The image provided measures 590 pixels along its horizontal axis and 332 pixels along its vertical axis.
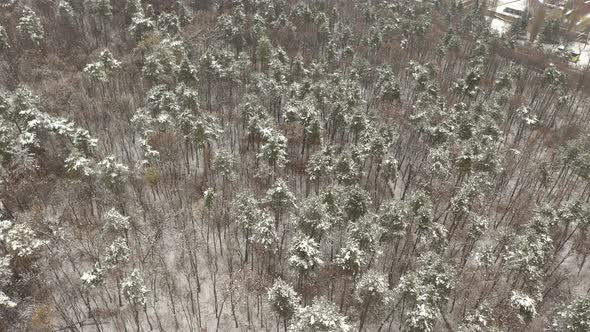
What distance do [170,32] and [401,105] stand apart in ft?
122

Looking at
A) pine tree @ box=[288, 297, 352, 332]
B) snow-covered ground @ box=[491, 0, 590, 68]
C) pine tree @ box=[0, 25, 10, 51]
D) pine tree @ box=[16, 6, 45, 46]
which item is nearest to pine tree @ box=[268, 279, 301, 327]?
pine tree @ box=[288, 297, 352, 332]

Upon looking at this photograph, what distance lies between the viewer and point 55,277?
3312 centimetres

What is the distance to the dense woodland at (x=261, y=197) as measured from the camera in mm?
31016

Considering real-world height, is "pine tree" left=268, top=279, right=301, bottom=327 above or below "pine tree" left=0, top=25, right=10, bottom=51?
below

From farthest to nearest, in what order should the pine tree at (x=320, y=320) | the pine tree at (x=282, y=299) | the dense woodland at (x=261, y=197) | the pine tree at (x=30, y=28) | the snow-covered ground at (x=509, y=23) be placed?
the snow-covered ground at (x=509, y=23) < the pine tree at (x=30, y=28) < the dense woodland at (x=261, y=197) < the pine tree at (x=282, y=299) < the pine tree at (x=320, y=320)

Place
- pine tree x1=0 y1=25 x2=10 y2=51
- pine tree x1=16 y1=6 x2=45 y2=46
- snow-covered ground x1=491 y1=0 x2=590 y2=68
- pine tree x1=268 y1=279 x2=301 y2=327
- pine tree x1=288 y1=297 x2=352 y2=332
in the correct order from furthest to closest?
1. snow-covered ground x1=491 y1=0 x2=590 y2=68
2. pine tree x1=16 y1=6 x2=45 y2=46
3. pine tree x1=0 y1=25 x2=10 y2=51
4. pine tree x1=268 y1=279 x2=301 y2=327
5. pine tree x1=288 y1=297 x2=352 y2=332

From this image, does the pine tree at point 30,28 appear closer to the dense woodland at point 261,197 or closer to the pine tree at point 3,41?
the dense woodland at point 261,197

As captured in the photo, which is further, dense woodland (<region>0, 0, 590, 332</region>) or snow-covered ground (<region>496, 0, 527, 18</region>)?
snow-covered ground (<region>496, 0, 527, 18</region>)

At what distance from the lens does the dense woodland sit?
31016mm

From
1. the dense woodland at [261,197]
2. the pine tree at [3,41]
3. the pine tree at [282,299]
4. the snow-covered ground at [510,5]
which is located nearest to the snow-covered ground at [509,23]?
the snow-covered ground at [510,5]

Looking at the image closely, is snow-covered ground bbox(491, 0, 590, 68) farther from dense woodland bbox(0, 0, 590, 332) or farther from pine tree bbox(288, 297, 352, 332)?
pine tree bbox(288, 297, 352, 332)

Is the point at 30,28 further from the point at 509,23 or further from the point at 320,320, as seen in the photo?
the point at 509,23

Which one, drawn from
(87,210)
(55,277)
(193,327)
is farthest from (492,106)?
(55,277)

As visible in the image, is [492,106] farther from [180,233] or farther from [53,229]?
[53,229]
